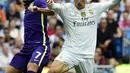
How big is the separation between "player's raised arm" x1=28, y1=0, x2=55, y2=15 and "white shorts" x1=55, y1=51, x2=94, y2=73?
87cm

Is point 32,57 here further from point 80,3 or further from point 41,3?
point 80,3

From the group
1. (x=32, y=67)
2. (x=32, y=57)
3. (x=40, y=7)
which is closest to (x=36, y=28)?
(x=40, y=7)

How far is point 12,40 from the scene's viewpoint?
56.4ft

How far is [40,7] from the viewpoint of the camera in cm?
1143

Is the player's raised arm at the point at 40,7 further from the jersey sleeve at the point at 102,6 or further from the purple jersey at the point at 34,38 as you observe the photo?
the jersey sleeve at the point at 102,6

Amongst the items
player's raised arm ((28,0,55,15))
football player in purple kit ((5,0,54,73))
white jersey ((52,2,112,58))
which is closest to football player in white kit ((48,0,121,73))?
white jersey ((52,2,112,58))

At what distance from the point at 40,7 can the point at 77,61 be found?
4.19 feet

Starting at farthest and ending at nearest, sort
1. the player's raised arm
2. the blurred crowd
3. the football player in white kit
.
→ the blurred crowd, the football player in white kit, the player's raised arm

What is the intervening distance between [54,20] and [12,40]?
1.46 m

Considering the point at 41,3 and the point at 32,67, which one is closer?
the point at 32,67

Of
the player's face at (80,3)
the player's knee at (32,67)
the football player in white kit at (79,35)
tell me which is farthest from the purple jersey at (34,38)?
the player's face at (80,3)

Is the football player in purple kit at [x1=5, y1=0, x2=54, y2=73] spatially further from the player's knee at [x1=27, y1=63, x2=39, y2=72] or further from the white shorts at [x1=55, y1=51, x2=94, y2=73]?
the white shorts at [x1=55, y1=51, x2=94, y2=73]

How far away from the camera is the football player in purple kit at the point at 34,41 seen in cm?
1148

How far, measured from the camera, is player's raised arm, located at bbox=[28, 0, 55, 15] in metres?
11.0
